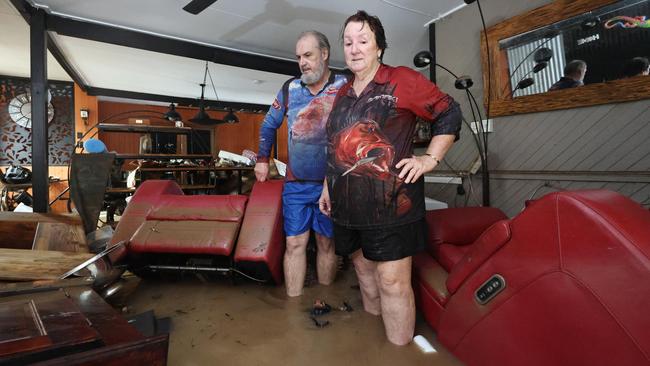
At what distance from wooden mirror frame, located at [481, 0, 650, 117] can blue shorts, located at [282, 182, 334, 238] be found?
80.9 inches

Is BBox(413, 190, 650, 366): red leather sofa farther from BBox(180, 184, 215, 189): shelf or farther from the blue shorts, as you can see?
BBox(180, 184, 215, 189): shelf

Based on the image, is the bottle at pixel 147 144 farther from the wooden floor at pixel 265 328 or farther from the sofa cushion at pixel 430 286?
the sofa cushion at pixel 430 286

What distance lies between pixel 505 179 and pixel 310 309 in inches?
87.7

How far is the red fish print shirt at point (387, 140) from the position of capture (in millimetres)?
1161

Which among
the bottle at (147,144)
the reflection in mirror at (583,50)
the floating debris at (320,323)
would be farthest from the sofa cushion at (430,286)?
the bottle at (147,144)

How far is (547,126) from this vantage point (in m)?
2.53

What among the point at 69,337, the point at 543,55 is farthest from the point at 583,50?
the point at 69,337

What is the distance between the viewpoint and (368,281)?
1.56 metres

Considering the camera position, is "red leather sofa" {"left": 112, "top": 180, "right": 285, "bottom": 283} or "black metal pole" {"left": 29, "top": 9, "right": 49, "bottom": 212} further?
"black metal pole" {"left": 29, "top": 9, "right": 49, "bottom": 212}

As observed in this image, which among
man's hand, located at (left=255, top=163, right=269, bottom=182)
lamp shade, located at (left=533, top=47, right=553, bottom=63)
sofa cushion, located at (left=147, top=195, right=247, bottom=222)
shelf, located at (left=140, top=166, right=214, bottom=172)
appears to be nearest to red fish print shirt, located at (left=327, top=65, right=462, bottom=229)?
man's hand, located at (left=255, top=163, right=269, bottom=182)

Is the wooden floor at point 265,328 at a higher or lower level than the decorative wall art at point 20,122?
lower

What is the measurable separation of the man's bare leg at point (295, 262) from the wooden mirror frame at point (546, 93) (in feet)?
7.23

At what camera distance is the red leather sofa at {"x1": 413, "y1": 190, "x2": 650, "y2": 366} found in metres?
0.72

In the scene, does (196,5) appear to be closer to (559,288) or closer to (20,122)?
(559,288)
